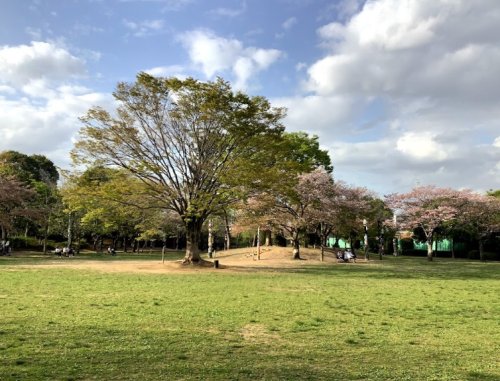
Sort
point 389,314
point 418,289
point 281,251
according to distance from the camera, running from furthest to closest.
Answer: point 281,251 < point 418,289 < point 389,314

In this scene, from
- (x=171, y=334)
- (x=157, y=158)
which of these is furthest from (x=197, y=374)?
(x=157, y=158)

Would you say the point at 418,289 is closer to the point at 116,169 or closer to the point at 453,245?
the point at 116,169

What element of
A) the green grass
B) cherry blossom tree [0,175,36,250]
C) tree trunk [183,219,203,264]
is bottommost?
the green grass

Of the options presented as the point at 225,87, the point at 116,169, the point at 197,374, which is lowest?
the point at 197,374

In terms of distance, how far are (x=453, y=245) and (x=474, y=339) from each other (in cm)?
5272

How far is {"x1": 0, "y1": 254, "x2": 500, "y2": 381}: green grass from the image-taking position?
623cm

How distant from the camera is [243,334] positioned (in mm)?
8727

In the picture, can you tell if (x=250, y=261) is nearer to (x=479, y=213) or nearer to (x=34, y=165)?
(x=479, y=213)

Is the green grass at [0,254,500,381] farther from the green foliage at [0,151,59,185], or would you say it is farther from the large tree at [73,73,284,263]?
the green foliage at [0,151,59,185]

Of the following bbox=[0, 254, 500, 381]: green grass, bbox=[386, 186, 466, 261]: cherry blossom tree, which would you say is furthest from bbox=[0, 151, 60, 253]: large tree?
bbox=[386, 186, 466, 261]: cherry blossom tree

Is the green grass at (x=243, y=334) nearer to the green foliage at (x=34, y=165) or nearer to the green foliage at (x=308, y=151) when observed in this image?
the green foliage at (x=308, y=151)

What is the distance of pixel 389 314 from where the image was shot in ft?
37.5

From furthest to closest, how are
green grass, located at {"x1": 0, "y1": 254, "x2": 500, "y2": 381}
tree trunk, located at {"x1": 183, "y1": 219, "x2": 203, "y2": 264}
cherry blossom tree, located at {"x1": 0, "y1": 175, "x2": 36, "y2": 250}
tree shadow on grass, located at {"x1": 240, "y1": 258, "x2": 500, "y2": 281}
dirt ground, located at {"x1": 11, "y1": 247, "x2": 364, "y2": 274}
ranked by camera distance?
cherry blossom tree, located at {"x1": 0, "y1": 175, "x2": 36, "y2": 250}, dirt ground, located at {"x1": 11, "y1": 247, "x2": 364, "y2": 274}, tree trunk, located at {"x1": 183, "y1": 219, "x2": 203, "y2": 264}, tree shadow on grass, located at {"x1": 240, "y1": 258, "x2": 500, "y2": 281}, green grass, located at {"x1": 0, "y1": 254, "x2": 500, "y2": 381}

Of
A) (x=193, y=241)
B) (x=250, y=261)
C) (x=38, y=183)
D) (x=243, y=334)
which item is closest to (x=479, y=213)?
(x=250, y=261)
